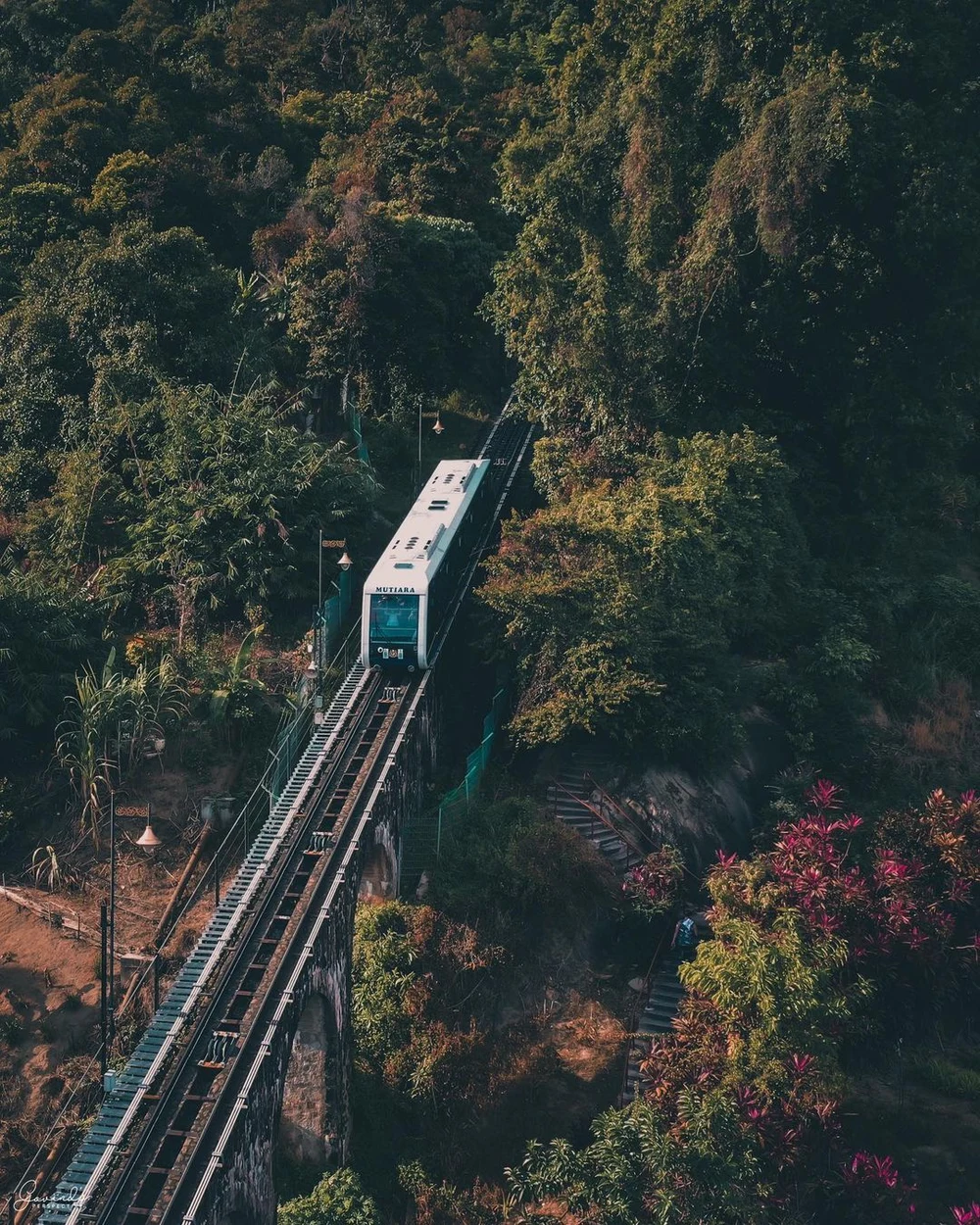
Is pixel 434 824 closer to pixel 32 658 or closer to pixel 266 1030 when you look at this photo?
pixel 266 1030

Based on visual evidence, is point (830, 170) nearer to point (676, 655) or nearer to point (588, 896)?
point (676, 655)

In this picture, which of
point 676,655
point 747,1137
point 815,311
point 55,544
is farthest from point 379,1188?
point 815,311

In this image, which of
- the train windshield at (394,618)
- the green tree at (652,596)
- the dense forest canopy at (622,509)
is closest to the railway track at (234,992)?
the train windshield at (394,618)

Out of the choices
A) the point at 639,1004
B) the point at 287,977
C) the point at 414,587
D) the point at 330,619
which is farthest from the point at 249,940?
the point at 330,619

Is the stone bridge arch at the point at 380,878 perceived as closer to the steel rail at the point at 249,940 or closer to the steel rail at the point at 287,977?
the steel rail at the point at 287,977

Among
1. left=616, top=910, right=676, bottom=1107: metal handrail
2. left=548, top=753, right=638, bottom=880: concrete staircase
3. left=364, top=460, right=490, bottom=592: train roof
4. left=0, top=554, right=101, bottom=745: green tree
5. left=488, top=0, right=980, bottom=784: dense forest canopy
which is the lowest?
left=616, top=910, right=676, bottom=1107: metal handrail

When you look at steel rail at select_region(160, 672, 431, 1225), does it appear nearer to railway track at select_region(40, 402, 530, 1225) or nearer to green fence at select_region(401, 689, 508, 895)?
railway track at select_region(40, 402, 530, 1225)

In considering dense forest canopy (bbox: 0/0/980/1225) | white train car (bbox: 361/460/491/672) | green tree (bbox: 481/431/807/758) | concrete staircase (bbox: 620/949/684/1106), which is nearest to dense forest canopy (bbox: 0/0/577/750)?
dense forest canopy (bbox: 0/0/980/1225)
